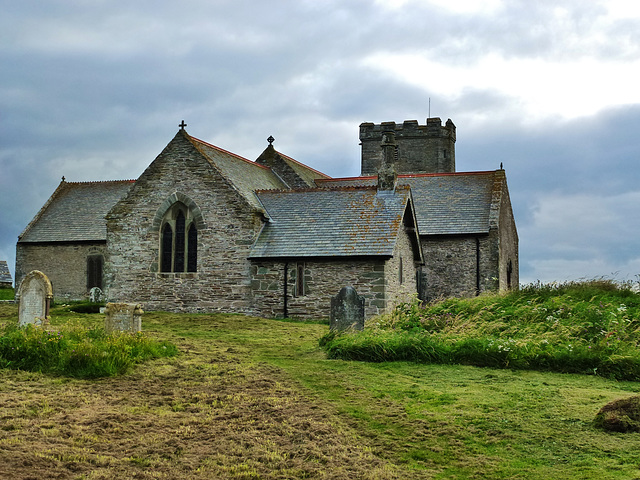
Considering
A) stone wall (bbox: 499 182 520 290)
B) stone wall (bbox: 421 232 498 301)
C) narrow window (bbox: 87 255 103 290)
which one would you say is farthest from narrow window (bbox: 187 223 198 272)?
stone wall (bbox: 499 182 520 290)

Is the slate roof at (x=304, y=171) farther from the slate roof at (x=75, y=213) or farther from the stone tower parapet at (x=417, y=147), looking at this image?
the slate roof at (x=75, y=213)

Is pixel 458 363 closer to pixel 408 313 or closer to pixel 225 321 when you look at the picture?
pixel 408 313

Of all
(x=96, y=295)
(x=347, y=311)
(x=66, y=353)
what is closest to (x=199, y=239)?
(x=96, y=295)

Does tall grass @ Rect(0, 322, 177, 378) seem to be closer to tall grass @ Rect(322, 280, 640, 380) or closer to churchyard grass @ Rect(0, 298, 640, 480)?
churchyard grass @ Rect(0, 298, 640, 480)

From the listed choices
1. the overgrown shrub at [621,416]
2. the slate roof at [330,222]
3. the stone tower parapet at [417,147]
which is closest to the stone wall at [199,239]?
the slate roof at [330,222]

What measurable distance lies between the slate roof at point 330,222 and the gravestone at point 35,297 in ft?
36.9

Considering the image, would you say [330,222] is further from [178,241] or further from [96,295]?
[96,295]

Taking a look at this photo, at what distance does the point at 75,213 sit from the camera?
4162 centimetres

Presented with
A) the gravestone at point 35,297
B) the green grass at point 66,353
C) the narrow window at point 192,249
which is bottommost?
the green grass at point 66,353

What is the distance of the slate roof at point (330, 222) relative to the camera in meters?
26.2

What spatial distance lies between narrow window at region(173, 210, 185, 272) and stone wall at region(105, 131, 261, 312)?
54cm

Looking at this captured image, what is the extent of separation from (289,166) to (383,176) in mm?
10506

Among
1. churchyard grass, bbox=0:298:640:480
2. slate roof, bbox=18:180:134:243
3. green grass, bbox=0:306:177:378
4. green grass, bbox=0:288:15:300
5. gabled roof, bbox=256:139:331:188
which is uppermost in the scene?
gabled roof, bbox=256:139:331:188

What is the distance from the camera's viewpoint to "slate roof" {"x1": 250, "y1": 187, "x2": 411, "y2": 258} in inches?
1030
